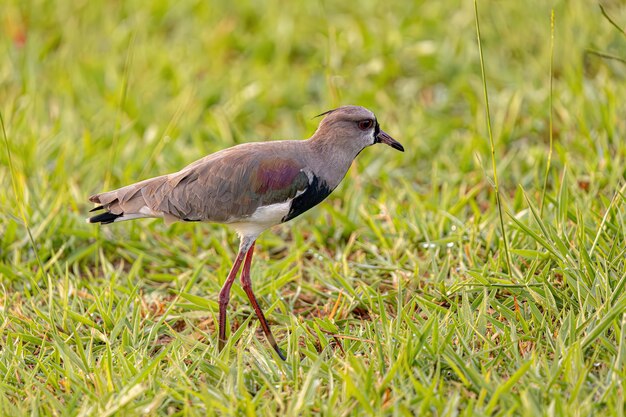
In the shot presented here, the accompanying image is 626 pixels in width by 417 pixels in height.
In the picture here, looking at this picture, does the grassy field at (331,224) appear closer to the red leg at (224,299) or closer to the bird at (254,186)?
the red leg at (224,299)

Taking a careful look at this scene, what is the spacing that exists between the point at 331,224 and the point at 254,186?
121cm

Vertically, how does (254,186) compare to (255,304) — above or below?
above

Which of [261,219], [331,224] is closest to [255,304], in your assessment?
[261,219]

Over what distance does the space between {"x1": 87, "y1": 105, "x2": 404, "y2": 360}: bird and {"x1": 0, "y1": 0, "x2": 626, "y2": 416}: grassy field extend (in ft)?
1.38

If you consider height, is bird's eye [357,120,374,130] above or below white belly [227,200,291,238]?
above

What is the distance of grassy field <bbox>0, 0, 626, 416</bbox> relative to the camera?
3.38 meters

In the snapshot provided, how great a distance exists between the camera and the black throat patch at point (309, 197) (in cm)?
386

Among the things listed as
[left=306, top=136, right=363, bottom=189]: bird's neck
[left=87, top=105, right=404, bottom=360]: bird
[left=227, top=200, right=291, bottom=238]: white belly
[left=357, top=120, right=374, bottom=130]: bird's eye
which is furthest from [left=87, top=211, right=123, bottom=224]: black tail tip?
[left=357, top=120, right=374, bottom=130]: bird's eye

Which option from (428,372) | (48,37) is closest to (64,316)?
(428,372)

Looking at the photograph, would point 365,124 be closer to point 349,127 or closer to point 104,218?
point 349,127

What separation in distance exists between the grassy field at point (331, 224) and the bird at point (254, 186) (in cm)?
42

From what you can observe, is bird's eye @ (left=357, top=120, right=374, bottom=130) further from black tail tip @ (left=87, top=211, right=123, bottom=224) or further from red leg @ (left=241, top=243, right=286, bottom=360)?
black tail tip @ (left=87, top=211, right=123, bottom=224)

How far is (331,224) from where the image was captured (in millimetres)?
4992

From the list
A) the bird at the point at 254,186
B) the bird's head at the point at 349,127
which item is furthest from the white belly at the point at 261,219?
the bird's head at the point at 349,127
